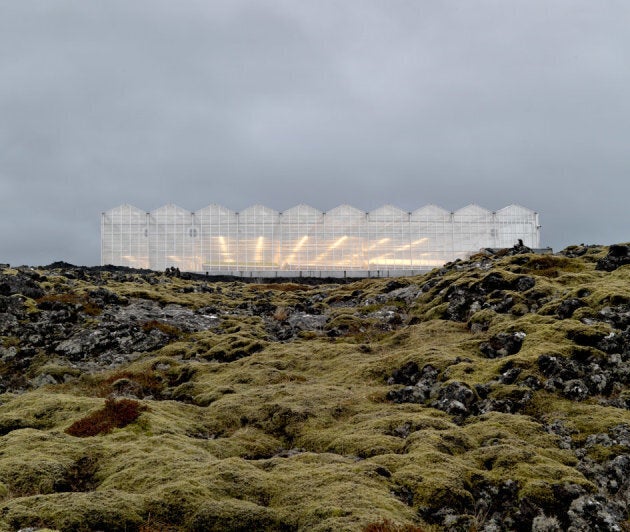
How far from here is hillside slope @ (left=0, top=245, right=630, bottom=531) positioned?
10312 millimetres

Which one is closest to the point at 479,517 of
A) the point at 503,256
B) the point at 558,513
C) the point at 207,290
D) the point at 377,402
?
the point at 558,513

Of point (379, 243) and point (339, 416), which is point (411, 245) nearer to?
point (379, 243)

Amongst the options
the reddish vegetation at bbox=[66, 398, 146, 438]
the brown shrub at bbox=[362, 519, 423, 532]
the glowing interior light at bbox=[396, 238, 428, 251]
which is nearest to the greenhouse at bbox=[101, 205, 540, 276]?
the glowing interior light at bbox=[396, 238, 428, 251]

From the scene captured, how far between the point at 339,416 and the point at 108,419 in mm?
7418

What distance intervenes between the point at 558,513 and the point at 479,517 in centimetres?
168

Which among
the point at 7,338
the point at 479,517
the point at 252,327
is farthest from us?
the point at 252,327

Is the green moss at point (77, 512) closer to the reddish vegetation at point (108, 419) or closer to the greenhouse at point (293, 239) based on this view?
the reddish vegetation at point (108, 419)

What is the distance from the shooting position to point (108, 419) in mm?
15688

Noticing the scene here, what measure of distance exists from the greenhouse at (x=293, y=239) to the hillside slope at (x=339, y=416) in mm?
56150

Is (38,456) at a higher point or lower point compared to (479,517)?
higher

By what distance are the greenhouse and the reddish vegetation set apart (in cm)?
7473

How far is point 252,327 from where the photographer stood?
119 feet

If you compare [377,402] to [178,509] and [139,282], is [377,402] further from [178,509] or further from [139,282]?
[139,282]

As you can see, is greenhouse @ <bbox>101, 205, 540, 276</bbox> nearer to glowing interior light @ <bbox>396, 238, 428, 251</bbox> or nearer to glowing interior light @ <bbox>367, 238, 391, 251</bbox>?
glowing interior light @ <bbox>396, 238, 428, 251</bbox>
